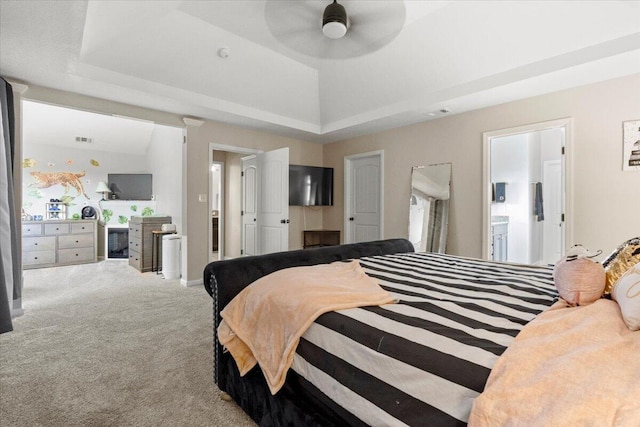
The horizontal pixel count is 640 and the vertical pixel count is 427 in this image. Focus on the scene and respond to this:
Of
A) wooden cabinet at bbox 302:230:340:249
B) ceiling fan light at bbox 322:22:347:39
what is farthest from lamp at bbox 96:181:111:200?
ceiling fan light at bbox 322:22:347:39

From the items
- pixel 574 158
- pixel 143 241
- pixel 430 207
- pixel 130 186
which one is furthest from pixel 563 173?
pixel 130 186

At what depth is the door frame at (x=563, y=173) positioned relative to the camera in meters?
3.19

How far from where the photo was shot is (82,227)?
6164 mm

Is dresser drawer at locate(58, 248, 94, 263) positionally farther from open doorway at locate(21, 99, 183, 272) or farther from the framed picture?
→ the framed picture

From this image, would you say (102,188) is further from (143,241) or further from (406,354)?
(406,354)

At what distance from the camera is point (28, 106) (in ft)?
17.5

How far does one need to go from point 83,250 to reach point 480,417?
738 centimetres

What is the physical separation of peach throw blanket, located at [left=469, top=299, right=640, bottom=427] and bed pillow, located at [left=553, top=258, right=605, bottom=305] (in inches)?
10.5

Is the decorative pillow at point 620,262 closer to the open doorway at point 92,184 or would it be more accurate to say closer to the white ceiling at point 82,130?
the open doorway at point 92,184

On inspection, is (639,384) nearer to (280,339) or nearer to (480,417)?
(480,417)

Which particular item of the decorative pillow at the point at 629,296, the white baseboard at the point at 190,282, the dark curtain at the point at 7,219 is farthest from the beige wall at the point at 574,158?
the dark curtain at the point at 7,219

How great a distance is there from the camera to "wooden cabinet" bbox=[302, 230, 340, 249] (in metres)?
5.61

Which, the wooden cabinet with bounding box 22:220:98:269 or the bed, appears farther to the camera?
the wooden cabinet with bounding box 22:220:98:269

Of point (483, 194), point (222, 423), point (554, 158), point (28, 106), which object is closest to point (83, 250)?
point (28, 106)
